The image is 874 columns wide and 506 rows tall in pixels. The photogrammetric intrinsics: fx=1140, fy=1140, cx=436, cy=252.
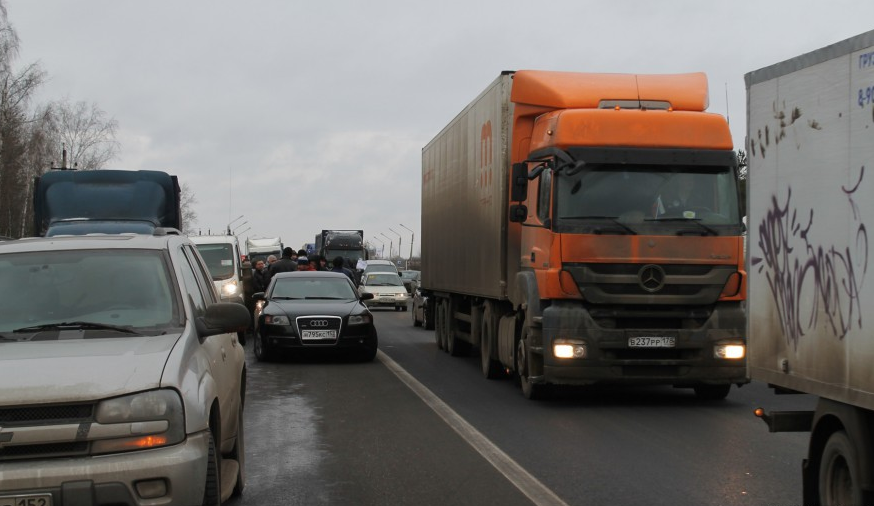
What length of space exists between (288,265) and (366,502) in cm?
1821

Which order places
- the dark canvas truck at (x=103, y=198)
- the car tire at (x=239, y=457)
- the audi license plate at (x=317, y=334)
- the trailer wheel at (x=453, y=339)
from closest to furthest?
the car tire at (x=239, y=457) < the audi license plate at (x=317, y=334) < the dark canvas truck at (x=103, y=198) < the trailer wheel at (x=453, y=339)

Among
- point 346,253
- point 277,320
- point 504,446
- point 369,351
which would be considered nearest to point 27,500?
point 504,446

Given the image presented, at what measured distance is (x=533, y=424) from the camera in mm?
11227

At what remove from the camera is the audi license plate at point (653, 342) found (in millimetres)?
12617

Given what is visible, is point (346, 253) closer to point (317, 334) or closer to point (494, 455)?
point (317, 334)

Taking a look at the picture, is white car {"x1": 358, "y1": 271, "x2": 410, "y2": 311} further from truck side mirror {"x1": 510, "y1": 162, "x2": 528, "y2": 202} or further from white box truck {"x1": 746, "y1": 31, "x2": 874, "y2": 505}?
white box truck {"x1": 746, "y1": 31, "x2": 874, "y2": 505}

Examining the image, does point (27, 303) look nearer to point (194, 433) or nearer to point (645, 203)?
point (194, 433)

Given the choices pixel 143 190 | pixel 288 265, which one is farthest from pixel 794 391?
pixel 288 265

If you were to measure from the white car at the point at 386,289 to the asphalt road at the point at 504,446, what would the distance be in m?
27.7

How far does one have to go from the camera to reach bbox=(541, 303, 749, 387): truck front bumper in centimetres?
1248

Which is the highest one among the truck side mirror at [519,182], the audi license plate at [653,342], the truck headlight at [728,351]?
the truck side mirror at [519,182]

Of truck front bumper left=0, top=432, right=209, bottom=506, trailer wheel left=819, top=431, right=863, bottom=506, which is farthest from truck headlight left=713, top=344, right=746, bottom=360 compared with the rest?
truck front bumper left=0, top=432, right=209, bottom=506

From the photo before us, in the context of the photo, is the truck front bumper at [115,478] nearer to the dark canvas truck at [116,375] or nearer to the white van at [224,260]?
the dark canvas truck at [116,375]

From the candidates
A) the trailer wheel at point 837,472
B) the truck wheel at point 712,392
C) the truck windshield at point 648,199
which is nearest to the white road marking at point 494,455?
the trailer wheel at point 837,472
